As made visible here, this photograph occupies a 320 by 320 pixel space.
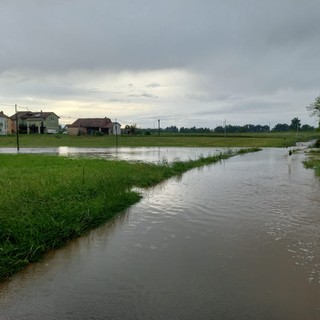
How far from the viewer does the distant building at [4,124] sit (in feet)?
282

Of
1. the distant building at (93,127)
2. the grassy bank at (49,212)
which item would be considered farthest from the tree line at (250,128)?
the grassy bank at (49,212)

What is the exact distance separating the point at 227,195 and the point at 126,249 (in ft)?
24.8

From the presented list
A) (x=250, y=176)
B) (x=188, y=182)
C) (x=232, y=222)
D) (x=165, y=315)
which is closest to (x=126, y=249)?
(x=165, y=315)

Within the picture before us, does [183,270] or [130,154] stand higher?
[130,154]

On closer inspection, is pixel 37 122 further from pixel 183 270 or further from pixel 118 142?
pixel 183 270

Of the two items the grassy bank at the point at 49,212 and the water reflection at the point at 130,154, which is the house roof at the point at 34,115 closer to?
the water reflection at the point at 130,154

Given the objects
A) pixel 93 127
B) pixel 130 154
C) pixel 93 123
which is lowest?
pixel 130 154

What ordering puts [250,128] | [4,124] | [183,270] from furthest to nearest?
[250,128] → [4,124] → [183,270]

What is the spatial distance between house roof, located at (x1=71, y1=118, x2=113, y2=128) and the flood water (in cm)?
8226

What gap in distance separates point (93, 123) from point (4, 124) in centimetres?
2211

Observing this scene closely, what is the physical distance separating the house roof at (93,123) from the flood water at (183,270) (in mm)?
82257

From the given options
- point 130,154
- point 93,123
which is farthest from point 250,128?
point 130,154

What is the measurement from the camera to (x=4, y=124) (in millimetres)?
87250

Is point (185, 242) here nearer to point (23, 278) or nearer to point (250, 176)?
point (23, 278)
